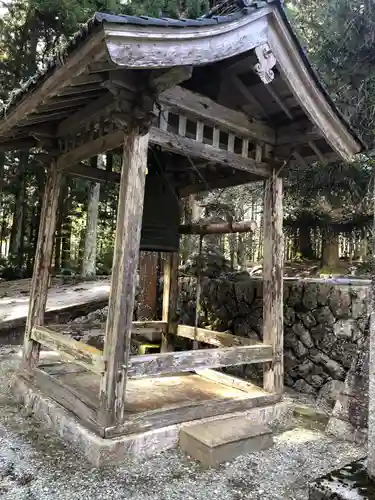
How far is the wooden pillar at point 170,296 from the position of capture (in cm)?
626

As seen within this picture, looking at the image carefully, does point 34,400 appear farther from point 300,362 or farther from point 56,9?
point 56,9

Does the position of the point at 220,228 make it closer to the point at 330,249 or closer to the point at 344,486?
the point at 344,486

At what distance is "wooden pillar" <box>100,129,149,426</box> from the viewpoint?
11.3ft

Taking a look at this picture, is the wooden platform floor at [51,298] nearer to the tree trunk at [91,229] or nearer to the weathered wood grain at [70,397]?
the tree trunk at [91,229]

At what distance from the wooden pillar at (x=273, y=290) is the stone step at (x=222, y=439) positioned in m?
0.82

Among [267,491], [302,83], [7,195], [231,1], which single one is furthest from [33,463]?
[7,195]

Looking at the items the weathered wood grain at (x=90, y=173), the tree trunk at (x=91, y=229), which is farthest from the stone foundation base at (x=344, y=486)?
the tree trunk at (x=91, y=229)

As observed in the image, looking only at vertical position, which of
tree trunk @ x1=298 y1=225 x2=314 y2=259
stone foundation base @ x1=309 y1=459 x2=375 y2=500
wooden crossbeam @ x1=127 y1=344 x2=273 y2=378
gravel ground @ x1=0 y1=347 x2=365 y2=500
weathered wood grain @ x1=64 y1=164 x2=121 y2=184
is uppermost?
weathered wood grain @ x1=64 y1=164 x2=121 y2=184

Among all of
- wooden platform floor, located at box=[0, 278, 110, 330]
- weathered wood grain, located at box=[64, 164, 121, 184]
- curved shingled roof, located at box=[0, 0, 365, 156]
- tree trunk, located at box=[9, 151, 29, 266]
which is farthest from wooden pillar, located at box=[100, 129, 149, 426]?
tree trunk, located at box=[9, 151, 29, 266]

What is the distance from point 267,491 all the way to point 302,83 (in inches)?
151

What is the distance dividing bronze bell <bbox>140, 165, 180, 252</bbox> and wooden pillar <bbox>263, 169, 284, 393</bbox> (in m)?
1.24

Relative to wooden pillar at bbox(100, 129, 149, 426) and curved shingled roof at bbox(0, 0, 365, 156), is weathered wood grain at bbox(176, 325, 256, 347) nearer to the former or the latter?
wooden pillar at bbox(100, 129, 149, 426)

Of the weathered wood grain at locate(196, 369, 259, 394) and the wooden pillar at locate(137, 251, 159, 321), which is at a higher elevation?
the wooden pillar at locate(137, 251, 159, 321)

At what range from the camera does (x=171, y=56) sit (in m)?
2.99
